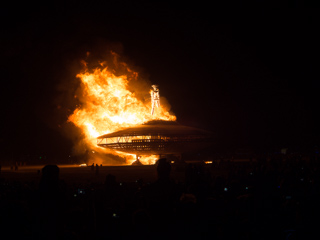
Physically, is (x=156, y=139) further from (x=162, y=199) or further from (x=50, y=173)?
(x=50, y=173)

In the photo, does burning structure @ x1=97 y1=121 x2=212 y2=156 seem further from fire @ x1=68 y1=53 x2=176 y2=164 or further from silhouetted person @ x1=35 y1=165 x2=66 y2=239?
silhouetted person @ x1=35 y1=165 x2=66 y2=239

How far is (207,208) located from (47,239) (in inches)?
99.4

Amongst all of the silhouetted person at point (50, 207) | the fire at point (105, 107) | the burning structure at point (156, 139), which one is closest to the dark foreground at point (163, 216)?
the silhouetted person at point (50, 207)

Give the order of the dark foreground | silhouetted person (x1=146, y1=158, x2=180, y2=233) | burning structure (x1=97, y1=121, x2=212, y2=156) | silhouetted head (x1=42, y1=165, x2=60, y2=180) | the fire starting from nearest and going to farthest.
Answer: the dark foreground
silhouetted head (x1=42, y1=165, x2=60, y2=180)
silhouetted person (x1=146, y1=158, x2=180, y2=233)
burning structure (x1=97, y1=121, x2=212, y2=156)
the fire

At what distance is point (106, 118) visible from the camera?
251 feet

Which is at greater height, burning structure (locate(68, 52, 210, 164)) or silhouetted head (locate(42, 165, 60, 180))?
burning structure (locate(68, 52, 210, 164))

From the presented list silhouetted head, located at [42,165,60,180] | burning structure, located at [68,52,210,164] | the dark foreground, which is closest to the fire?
burning structure, located at [68,52,210,164]

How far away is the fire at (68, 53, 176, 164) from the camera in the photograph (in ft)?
251

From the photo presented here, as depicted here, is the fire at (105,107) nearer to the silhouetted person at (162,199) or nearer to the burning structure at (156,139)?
the burning structure at (156,139)

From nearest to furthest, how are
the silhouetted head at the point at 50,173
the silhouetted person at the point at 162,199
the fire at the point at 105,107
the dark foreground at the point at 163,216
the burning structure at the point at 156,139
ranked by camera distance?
the dark foreground at the point at 163,216, the silhouetted head at the point at 50,173, the silhouetted person at the point at 162,199, the burning structure at the point at 156,139, the fire at the point at 105,107

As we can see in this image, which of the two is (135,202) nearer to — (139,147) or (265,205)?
(265,205)

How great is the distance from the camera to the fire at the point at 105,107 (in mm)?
76500

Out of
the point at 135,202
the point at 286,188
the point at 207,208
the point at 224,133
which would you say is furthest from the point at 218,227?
the point at 224,133

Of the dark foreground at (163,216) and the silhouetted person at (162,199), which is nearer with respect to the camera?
the dark foreground at (163,216)
